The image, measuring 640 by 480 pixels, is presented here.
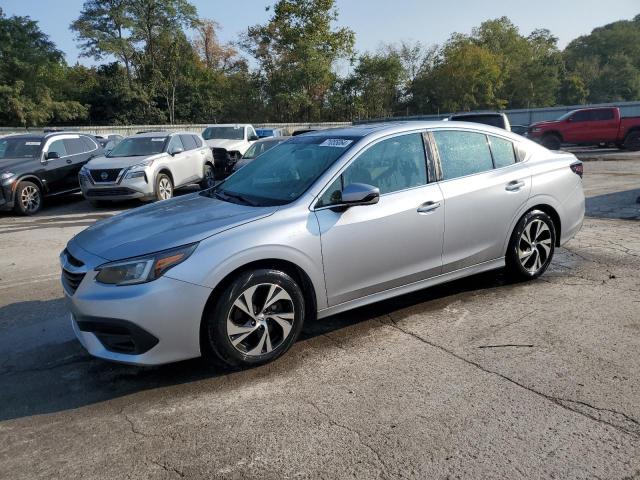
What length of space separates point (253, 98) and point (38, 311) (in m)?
44.8

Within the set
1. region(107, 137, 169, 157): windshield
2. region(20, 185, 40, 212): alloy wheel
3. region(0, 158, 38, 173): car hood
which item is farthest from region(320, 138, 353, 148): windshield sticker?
region(0, 158, 38, 173): car hood

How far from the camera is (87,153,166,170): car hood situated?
11.4m

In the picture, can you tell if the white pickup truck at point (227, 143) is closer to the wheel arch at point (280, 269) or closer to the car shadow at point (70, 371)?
the car shadow at point (70, 371)

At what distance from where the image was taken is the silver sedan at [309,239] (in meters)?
3.35

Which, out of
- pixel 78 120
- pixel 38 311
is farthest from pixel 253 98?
pixel 38 311

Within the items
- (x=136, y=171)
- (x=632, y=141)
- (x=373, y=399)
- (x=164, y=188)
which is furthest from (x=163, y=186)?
(x=632, y=141)

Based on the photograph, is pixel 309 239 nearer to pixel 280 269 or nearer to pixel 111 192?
pixel 280 269

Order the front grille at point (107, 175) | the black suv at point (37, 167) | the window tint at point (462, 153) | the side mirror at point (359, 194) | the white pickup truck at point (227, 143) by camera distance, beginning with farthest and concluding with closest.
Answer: the white pickup truck at point (227, 143), the front grille at point (107, 175), the black suv at point (37, 167), the window tint at point (462, 153), the side mirror at point (359, 194)

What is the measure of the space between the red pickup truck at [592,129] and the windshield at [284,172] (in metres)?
21.3

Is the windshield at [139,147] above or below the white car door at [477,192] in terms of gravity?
above

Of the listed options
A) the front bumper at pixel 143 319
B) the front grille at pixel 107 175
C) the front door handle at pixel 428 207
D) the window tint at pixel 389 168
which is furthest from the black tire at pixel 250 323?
the front grille at pixel 107 175

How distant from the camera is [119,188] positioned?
11.2 meters

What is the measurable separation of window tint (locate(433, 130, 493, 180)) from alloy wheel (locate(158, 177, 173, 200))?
845cm

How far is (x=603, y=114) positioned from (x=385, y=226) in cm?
2296
